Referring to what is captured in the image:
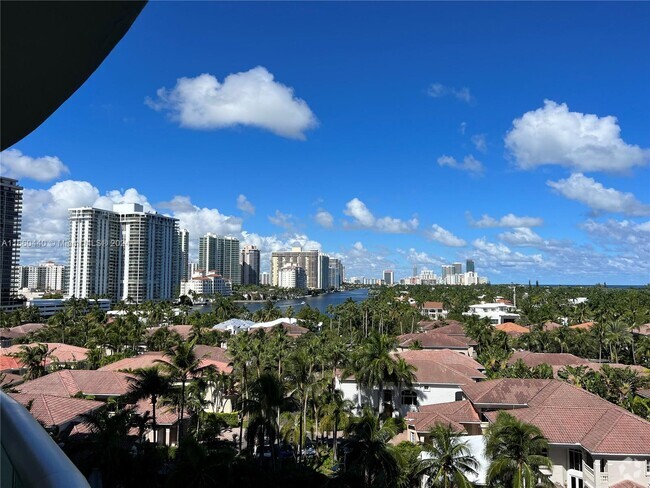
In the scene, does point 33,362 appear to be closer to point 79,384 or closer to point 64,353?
point 79,384

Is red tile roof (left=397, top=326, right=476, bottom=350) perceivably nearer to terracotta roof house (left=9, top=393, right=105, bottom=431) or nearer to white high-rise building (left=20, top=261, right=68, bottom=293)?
terracotta roof house (left=9, top=393, right=105, bottom=431)

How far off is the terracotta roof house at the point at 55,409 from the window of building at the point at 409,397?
17.7 meters

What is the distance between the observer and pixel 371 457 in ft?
54.9

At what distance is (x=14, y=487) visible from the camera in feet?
9.52

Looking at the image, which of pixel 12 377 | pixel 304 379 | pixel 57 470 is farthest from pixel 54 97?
pixel 12 377

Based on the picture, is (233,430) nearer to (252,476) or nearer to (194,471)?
(252,476)

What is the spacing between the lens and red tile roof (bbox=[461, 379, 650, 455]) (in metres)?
18.5

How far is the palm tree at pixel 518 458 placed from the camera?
14.9m

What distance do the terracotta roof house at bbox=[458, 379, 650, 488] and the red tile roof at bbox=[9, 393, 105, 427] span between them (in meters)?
18.6

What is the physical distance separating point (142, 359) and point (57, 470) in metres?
37.4

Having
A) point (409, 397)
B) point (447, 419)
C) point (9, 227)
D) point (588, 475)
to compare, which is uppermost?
point (9, 227)

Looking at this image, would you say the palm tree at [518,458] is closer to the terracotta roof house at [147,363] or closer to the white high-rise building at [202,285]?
the terracotta roof house at [147,363]

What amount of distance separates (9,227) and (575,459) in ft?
315

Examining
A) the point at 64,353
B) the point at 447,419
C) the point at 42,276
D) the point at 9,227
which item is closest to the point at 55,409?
the point at 447,419
